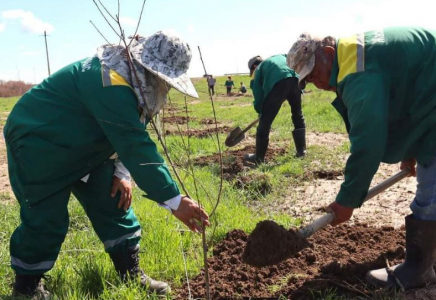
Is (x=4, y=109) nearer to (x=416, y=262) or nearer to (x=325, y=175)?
(x=325, y=175)

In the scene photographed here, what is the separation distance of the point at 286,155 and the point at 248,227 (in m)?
3.22

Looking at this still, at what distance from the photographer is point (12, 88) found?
55.0 meters

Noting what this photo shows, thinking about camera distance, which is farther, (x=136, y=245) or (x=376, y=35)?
(x=136, y=245)

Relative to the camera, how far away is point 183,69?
234 cm

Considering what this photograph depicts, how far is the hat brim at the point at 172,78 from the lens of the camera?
2.19 m

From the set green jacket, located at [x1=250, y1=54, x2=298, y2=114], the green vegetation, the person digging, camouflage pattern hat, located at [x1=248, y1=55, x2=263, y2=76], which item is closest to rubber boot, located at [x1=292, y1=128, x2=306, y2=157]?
the person digging

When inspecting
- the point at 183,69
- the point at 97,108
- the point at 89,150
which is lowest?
the point at 89,150

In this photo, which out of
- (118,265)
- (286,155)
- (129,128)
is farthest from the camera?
(286,155)

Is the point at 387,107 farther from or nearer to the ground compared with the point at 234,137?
farther from the ground

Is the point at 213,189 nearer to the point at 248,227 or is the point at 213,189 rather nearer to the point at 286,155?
the point at 248,227

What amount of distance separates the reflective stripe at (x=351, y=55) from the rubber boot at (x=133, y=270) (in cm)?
173

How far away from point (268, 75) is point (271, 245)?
407 centimetres

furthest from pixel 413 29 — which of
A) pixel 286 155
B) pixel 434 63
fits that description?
pixel 286 155

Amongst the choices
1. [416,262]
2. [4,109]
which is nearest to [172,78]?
[416,262]
